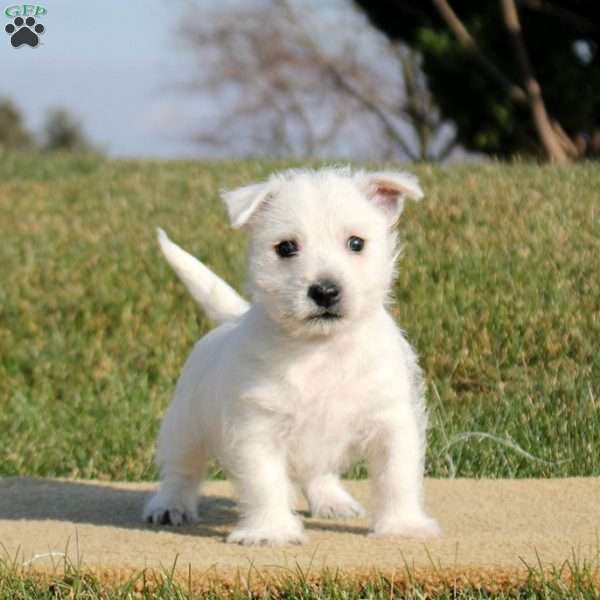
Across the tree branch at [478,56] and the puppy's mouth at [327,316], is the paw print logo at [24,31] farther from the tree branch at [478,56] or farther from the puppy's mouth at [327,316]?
the tree branch at [478,56]

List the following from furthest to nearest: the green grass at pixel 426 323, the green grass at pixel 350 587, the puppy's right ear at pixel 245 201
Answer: the green grass at pixel 426 323
the puppy's right ear at pixel 245 201
the green grass at pixel 350 587

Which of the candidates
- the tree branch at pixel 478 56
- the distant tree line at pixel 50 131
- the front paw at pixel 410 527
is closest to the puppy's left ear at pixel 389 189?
the front paw at pixel 410 527

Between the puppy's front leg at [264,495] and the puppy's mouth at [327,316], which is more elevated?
the puppy's mouth at [327,316]

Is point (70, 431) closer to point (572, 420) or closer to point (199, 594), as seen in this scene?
point (572, 420)

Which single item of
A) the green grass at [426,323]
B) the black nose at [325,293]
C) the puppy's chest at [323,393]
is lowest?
the puppy's chest at [323,393]

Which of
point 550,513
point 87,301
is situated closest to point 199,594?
point 550,513

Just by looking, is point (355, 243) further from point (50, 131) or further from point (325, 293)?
point (50, 131)
